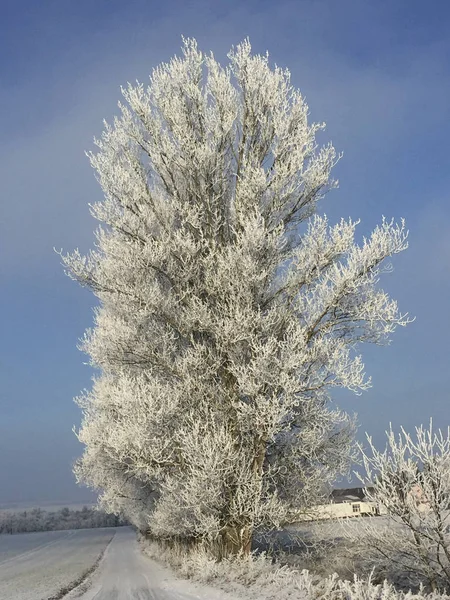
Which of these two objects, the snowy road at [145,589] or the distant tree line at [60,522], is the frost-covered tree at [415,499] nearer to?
the snowy road at [145,589]

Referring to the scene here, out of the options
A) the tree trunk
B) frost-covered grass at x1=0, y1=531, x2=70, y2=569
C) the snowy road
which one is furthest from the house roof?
the tree trunk

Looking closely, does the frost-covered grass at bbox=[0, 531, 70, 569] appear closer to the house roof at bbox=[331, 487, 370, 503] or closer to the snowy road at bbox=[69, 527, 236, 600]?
the snowy road at bbox=[69, 527, 236, 600]

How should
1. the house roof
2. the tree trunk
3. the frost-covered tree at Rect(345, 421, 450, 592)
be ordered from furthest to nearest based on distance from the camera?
the house roof → the tree trunk → the frost-covered tree at Rect(345, 421, 450, 592)

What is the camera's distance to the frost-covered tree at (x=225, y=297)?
12.2 m

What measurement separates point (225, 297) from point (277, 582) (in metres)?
6.38

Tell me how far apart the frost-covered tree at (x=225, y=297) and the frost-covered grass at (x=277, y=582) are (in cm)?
72

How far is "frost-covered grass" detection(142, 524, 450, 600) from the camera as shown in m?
7.87

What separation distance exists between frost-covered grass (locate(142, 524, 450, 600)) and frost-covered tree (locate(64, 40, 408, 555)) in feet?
2.35

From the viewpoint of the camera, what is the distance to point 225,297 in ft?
43.6

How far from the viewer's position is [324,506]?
45.8 ft

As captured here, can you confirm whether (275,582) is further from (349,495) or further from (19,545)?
(349,495)

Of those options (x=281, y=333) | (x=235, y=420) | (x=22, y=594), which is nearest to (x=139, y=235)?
(x=281, y=333)

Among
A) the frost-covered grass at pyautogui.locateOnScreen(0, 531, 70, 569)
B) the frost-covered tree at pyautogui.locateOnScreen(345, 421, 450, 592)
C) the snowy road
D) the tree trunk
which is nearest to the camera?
the frost-covered tree at pyautogui.locateOnScreen(345, 421, 450, 592)

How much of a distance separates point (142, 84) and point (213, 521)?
38.0 feet
